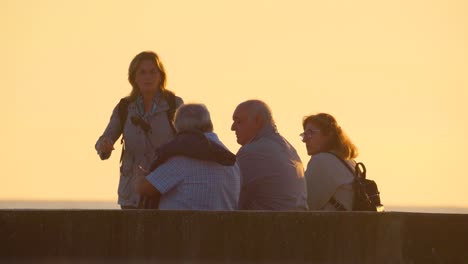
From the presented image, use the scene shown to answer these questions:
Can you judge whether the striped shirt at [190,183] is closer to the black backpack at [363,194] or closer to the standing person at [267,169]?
the standing person at [267,169]

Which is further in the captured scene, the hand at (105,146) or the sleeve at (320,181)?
the sleeve at (320,181)

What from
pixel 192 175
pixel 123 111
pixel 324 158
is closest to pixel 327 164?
pixel 324 158

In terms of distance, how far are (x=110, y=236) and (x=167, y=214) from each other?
0.36 metres

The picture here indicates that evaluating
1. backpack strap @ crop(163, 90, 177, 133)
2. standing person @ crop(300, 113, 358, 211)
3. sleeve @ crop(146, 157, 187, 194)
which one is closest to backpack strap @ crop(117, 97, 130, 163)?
backpack strap @ crop(163, 90, 177, 133)

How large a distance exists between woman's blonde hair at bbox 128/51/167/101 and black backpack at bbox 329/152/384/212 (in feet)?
5.85

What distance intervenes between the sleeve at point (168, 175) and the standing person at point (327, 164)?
92.5 inches

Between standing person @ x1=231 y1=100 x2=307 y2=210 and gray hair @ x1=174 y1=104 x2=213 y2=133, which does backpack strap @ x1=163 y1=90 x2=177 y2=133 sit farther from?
gray hair @ x1=174 y1=104 x2=213 y2=133

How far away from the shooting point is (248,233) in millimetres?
9914

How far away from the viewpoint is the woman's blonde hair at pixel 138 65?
1407 cm

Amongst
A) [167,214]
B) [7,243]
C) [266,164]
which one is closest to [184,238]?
[167,214]

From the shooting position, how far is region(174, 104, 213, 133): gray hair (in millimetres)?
11984

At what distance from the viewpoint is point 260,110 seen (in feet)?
44.7

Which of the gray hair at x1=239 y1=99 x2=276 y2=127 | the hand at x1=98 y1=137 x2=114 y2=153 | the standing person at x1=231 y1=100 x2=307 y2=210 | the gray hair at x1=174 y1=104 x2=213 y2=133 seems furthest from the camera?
the gray hair at x1=239 y1=99 x2=276 y2=127

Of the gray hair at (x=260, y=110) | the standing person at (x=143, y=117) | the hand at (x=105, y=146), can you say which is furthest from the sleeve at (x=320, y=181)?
the hand at (x=105, y=146)
